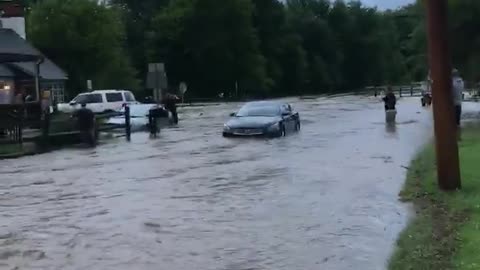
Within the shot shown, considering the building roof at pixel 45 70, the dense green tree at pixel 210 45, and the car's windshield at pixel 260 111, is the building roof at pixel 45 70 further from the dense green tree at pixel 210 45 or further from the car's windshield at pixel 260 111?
the dense green tree at pixel 210 45

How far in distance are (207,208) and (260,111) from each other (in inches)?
799

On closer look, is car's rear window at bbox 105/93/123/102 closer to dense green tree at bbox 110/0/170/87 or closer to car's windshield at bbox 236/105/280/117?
car's windshield at bbox 236/105/280/117

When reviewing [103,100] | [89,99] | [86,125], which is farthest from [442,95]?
[89,99]

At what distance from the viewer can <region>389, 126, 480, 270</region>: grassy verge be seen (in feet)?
30.8

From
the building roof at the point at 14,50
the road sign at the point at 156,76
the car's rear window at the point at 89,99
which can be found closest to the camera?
the building roof at the point at 14,50

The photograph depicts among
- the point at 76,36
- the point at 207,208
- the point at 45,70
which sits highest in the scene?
the point at 76,36

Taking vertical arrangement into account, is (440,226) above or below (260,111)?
below

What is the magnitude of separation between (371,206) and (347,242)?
3.18 meters

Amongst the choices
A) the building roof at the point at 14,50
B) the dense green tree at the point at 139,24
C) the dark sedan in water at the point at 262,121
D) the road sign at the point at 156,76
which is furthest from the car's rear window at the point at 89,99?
the dense green tree at the point at 139,24

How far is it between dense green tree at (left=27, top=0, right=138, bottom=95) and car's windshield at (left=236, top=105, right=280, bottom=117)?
36.4m

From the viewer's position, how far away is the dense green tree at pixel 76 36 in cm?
7000

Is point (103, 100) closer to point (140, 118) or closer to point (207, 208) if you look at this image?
point (140, 118)

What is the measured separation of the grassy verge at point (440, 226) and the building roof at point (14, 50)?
71.9 ft

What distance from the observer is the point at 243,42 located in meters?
110
